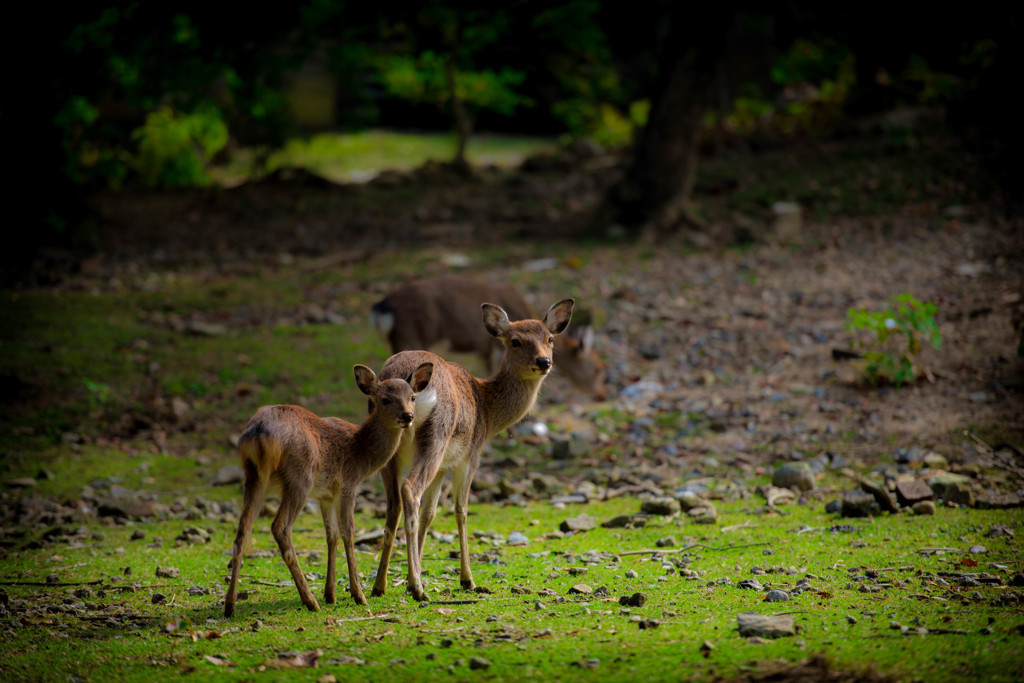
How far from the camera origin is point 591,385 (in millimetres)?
10367

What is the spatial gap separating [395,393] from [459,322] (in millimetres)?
4544

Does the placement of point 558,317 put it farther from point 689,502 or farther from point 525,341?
point 689,502

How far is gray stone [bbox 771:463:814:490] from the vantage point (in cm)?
750

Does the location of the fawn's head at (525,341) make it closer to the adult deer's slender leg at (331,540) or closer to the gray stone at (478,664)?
the adult deer's slender leg at (331,540)

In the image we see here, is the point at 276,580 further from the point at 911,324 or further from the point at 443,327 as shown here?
the point at 911,324

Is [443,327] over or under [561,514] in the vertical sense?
over

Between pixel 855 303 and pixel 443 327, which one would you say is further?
pixel 855 303

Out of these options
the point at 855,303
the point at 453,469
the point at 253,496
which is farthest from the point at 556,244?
the point at 253,496

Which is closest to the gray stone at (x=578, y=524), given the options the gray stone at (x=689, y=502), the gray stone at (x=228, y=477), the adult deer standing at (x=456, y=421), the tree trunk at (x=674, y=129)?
the gray stone at (x=689, y=502)

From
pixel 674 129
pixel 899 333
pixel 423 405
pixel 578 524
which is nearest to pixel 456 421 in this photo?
pixel 423 405

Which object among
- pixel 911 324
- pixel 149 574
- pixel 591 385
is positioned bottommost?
pixel 149 574

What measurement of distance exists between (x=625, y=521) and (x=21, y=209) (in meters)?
11.3

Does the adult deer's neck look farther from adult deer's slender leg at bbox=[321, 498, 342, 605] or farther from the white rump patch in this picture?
adult deer's slender leg at bbox=[321, 498, 342, 605]

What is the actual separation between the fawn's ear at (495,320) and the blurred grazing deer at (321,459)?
0.78 meters
